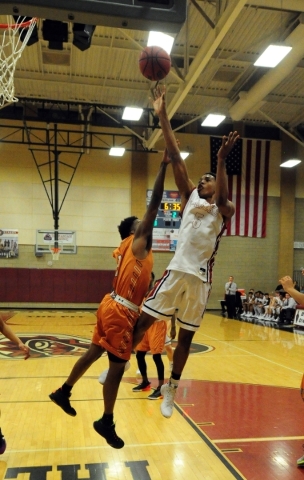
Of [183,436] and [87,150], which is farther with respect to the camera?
[87,150]

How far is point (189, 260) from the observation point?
13.3ft

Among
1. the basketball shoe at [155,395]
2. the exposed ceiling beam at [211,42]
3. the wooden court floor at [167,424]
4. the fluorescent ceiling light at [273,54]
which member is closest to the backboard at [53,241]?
the exposed ceiling beam at [211,42]

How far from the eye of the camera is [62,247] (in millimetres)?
19891

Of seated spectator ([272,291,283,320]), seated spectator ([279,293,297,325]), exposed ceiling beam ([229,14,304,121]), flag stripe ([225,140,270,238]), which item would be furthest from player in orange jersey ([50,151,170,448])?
flag stripe ([225,140,270,238])

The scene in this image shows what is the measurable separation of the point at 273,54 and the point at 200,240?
350 inches

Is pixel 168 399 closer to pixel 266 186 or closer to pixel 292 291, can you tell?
pixel 292 291

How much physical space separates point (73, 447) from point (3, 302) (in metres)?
15.7

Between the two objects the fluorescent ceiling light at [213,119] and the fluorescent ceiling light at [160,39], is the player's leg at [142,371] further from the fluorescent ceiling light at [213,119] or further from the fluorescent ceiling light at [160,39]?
the fluorescent ceiling light at [213,119]

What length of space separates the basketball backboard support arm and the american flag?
16.8 m

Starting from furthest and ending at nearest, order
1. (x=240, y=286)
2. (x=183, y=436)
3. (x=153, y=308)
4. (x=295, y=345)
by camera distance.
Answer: (x=240, y=286), (x=295, y=345), (x=183, y=436), (x=153, y=308)

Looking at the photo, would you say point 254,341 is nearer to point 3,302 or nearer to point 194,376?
point 194,376

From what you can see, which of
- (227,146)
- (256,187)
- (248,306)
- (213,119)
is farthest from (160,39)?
(256,187)

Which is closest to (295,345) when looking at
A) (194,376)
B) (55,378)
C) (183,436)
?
(194,376)

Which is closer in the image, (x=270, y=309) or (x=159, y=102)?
(x=159, y=102)
